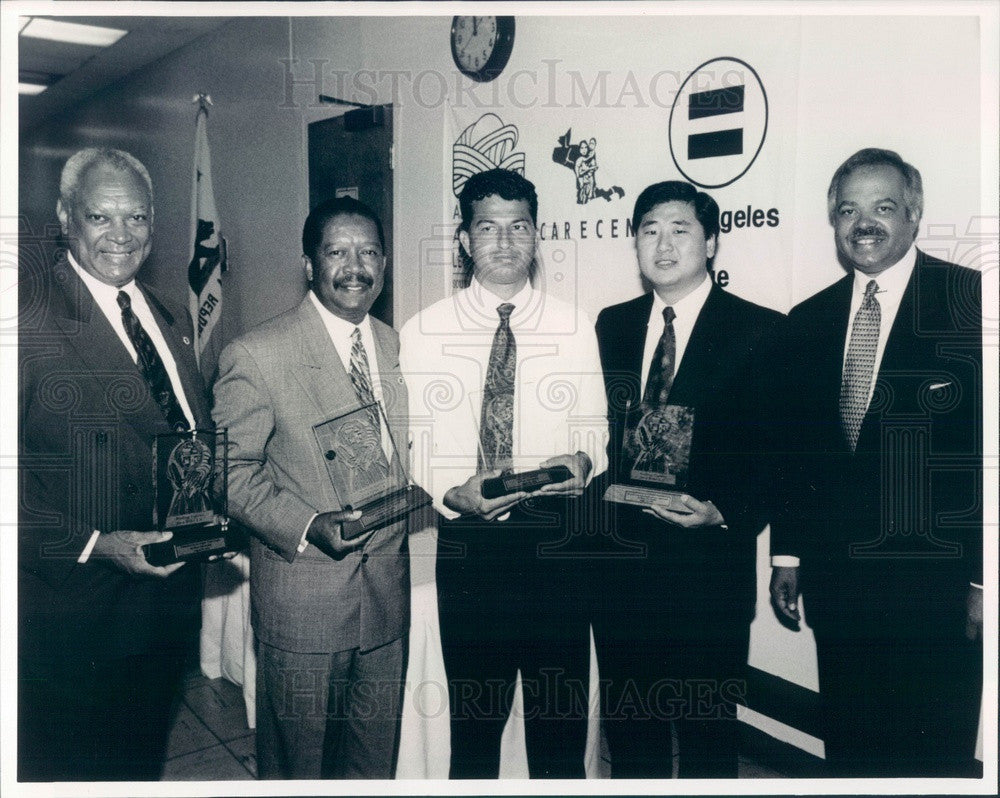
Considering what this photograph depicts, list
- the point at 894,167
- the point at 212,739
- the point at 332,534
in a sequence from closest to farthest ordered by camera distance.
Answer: the point at 894,167, the point at 332,534, the point at 212,739

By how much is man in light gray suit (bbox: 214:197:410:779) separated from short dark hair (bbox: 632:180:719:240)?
0.69 metres

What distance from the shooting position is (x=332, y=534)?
212 centimetres

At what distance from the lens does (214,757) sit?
2.22 meters

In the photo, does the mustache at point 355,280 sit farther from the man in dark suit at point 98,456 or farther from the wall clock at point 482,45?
the wall clock at point 482,45

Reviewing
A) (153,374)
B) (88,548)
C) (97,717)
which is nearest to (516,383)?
(153,374)

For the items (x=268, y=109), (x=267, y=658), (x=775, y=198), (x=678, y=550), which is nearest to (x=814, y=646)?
(x=678, y=550)

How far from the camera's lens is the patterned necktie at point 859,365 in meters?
2.05

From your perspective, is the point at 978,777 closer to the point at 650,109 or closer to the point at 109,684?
the point at 650,109

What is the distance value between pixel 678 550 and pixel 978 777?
97cm

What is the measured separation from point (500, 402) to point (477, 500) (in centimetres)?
26

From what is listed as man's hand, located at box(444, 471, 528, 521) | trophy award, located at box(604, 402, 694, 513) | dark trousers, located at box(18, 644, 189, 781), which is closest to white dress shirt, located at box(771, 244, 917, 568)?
trophy award, located at box(604, 402, 694, 513)

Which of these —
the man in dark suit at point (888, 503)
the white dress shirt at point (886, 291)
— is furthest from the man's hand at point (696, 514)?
the white dress shirt at point (886, 291)

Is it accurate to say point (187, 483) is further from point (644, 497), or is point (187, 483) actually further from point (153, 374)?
point (644, 497)

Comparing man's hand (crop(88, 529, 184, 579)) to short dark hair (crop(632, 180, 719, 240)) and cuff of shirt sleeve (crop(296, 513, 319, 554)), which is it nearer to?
cuff of shirt sleeve (crop(296, 513, 319, 554))
